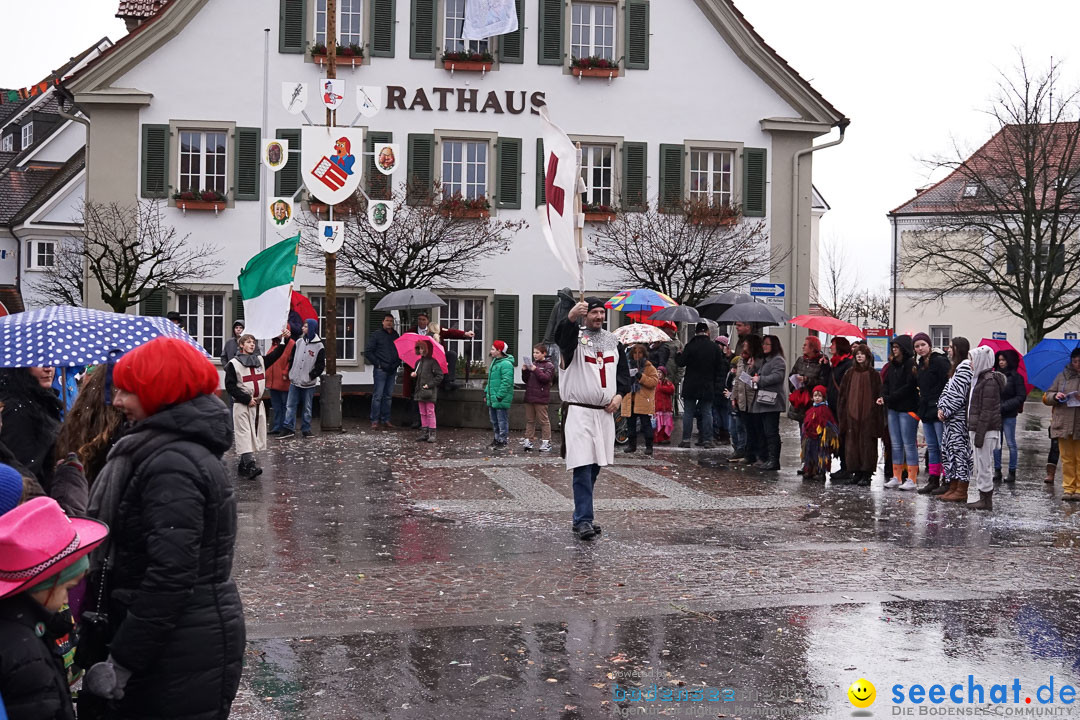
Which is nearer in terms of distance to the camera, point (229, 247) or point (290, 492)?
point (290, 492)

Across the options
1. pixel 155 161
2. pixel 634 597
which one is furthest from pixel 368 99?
pixel 634 597

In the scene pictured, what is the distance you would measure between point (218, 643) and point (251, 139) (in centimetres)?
2447

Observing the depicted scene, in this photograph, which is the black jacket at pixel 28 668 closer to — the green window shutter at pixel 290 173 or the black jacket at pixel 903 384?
the black jacket at pixel 903 384

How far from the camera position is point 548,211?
30.9 ft

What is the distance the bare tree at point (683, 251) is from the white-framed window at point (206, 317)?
830 cm

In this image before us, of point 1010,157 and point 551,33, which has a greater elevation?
point 551,33

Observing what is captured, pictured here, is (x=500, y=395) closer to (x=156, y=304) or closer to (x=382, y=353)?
(x=382, y=353)

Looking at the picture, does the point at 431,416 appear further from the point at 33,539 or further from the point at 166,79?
the point at 33,539

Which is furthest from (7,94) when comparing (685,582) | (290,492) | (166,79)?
(685,582)

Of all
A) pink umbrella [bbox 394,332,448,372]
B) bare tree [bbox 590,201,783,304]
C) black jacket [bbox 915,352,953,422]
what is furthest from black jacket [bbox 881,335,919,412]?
bare tree [bbox 590,201,783,304]

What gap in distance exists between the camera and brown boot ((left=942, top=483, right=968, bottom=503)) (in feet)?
44.3

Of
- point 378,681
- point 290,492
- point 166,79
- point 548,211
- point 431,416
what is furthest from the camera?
point 166,79

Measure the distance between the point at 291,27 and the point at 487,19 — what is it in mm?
4266

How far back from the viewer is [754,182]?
1147 inches
